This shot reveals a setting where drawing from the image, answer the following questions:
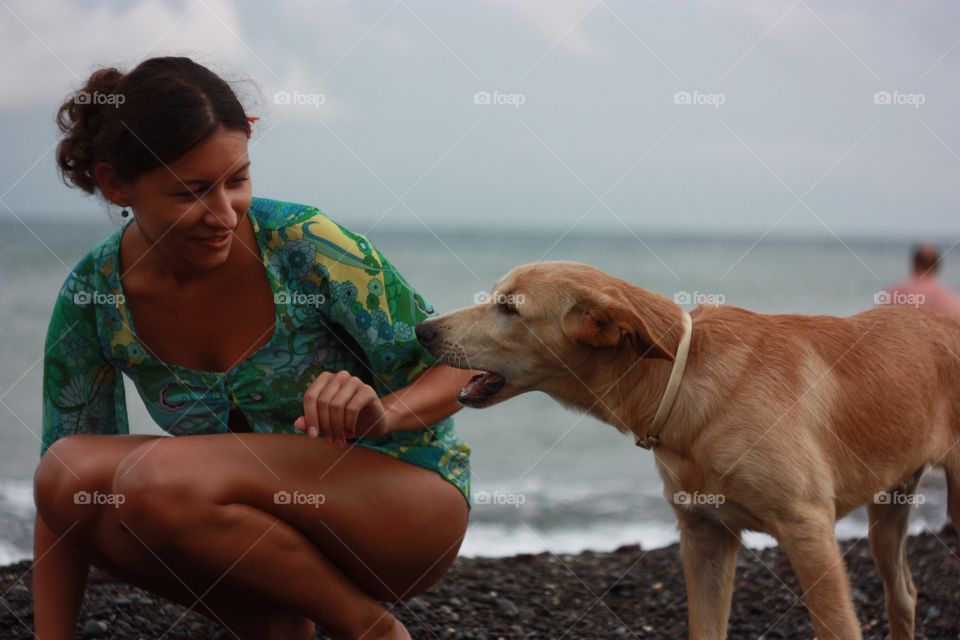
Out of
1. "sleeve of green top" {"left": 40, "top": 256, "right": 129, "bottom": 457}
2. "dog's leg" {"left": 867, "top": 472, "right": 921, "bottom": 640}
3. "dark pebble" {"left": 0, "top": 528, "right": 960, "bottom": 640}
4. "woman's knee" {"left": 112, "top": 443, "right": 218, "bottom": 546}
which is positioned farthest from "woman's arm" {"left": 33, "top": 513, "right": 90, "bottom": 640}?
"dog's leg" {"left": 867, "top": 472, "right": 921, "bottom": 640}

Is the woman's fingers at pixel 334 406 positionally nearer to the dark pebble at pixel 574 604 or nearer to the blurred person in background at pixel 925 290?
the dark pebble at pixel 574 604

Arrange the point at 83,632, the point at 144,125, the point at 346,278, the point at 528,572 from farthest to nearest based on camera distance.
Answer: the point at 528,572, the point at 83,632, the point at 346,278, the point at 144,125

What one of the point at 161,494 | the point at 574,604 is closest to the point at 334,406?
the point at 161,494

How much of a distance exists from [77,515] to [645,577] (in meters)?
2.80

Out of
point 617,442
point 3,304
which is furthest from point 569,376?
point 3,304

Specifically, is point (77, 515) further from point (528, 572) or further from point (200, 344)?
point (528, 572)

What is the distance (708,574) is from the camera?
353cm

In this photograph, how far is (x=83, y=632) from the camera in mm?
3699

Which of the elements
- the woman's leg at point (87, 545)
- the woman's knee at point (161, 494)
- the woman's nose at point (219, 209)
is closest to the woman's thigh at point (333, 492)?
the woman's knee at point (161, 494)

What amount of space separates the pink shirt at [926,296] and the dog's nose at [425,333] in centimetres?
201

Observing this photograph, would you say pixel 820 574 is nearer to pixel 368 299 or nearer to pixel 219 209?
pixel 368 299

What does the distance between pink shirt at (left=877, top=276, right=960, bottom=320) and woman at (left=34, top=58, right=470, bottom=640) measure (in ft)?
6.61

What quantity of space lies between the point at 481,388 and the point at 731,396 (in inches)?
31.6

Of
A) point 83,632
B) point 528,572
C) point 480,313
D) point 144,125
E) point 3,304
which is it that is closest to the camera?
point 144,125
